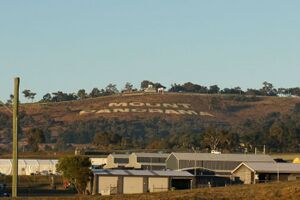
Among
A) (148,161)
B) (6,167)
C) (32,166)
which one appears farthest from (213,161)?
(6,167)

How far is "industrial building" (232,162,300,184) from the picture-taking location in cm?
9825

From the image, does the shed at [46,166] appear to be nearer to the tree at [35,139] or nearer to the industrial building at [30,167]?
the industrial building at [30,167]

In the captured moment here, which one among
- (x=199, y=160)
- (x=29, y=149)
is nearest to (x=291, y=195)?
(x=199, y=160)

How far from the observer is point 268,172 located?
99.7 metres

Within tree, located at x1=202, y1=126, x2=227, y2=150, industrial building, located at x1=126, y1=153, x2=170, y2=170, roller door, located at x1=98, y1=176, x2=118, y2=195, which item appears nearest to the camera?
roller door, located at x1=98, y1=176, x2=118, y2=195

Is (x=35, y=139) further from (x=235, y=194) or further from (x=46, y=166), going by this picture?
(x=235, y=194)

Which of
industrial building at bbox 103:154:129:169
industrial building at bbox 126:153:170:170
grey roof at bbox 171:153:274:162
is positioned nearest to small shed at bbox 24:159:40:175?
industrial building at bbox 103:154:129:169

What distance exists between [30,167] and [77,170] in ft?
147

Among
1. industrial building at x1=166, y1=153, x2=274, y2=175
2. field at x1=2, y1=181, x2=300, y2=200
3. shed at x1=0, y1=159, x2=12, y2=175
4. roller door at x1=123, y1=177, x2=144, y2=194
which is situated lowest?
shed at x1=0, y1=159, x2=12, y2=175

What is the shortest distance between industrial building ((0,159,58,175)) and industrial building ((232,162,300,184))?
130 feet

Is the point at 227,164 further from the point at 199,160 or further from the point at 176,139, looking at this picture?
the point at 176,139

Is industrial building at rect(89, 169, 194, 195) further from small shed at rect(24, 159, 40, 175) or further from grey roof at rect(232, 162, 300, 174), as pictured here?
small shed at rect(24, 159, 40, 175)

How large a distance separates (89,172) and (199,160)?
28.9 metres

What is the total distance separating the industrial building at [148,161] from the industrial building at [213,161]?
6.71 m
